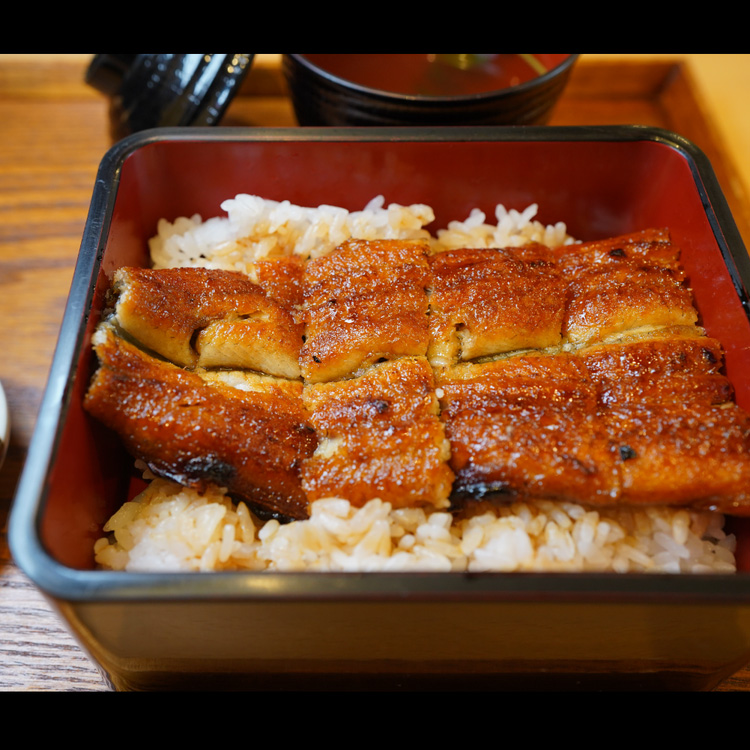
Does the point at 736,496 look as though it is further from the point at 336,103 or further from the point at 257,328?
the point at 336,103

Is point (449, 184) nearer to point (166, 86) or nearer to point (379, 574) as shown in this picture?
point (166, 86)

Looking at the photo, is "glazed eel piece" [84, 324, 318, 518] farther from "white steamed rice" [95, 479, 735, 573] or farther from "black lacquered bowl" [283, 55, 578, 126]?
"black lacquered bowl" [283, 55, 578, 126]

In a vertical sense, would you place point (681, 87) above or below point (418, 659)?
above

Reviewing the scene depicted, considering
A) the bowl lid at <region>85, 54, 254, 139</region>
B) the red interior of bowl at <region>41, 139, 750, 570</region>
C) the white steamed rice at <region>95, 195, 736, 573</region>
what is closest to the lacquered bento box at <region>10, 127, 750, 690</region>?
the red interior of bowl at <region>41, 139, 750, 570</region>

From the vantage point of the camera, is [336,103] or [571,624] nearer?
[571,624]

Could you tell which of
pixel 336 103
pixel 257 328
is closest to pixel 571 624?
pixel 257 328

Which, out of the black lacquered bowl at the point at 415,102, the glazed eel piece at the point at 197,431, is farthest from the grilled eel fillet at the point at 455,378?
the black lacquered bowl at the point at 415,102
